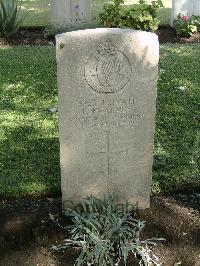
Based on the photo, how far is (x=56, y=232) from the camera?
3857 millimetres

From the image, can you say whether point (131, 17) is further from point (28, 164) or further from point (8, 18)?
point (28, 164)

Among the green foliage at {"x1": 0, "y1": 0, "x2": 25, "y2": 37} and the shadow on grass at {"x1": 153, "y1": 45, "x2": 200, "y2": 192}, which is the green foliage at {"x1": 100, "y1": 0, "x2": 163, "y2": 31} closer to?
the shadow on grass at {"x1": 153, "y1": 45, "x2": 200, "y2": 192}

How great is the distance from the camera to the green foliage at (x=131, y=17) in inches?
339

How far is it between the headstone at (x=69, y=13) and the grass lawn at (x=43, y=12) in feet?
1.94

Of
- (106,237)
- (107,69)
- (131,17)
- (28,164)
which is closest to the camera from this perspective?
(107,69)

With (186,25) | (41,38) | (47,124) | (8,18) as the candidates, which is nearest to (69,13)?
(41,38)

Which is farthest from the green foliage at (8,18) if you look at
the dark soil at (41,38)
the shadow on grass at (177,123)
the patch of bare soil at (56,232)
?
the patch of bare soil at (56,232)

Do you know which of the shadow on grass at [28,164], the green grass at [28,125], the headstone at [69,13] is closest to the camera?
the shadow on grass at [28,164]

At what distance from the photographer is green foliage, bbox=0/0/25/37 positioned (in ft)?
28.2

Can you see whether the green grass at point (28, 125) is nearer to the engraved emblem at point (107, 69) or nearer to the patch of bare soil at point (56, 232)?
the patch of bare soil at point (56, 232)

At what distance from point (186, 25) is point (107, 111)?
5846 millimetres

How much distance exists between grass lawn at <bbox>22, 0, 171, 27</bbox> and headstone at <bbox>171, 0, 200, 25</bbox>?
18.9 inches

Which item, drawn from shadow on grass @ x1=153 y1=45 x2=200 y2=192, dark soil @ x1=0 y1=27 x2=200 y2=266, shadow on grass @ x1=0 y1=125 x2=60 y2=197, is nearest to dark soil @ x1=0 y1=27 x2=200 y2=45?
shadow on grass @ x1=153 y1=45 x2=200 y2=192

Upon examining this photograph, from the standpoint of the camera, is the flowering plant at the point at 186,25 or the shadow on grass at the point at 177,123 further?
the flowering plant at the point at 186,25
